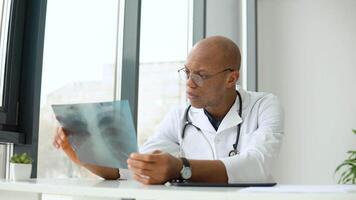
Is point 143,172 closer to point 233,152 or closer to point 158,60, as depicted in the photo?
point 233,152

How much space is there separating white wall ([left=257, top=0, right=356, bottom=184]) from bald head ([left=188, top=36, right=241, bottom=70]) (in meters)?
2.64

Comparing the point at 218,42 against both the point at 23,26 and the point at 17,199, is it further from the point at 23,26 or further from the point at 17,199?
the point at 17,199

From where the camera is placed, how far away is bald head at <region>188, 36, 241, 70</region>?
5.46ft

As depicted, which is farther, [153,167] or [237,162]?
[237,162]

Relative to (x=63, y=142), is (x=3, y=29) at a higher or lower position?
higher

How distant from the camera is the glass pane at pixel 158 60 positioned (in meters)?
2.56

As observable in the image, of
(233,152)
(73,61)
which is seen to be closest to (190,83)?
(233,152)

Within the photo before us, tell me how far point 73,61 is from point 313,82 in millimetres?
2860

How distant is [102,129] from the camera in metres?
1.16

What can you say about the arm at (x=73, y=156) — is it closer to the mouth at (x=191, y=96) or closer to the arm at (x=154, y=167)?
the arm at (x=154, y=167)

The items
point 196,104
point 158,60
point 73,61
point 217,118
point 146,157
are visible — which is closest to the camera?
point 146,157

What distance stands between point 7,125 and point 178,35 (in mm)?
1694

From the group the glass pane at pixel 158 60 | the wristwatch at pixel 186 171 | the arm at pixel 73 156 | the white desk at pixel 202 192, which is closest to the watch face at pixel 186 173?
the wristwatch at pixel 186 171

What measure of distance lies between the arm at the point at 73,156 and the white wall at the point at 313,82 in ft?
9.98
